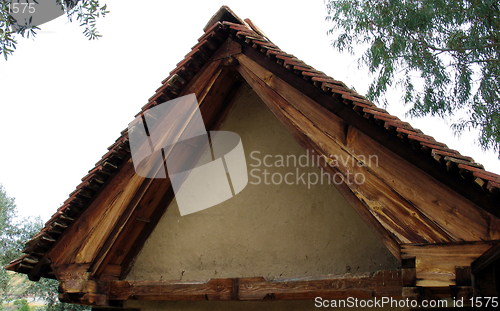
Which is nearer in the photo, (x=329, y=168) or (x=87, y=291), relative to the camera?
(x=329, y=168)

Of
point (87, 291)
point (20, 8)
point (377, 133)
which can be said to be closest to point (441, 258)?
point (377, 133)

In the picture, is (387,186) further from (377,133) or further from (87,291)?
(87,291)

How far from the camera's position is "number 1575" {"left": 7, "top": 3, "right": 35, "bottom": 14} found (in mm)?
3998

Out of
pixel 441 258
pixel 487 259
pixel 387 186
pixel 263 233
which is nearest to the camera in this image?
pixel 487 259

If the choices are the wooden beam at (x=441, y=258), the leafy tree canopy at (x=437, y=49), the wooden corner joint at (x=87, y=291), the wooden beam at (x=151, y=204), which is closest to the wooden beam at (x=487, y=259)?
the wooden beam at (x=441, y=258)

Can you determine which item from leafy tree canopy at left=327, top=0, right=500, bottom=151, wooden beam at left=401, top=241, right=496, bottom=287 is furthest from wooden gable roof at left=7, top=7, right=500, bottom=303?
leafy tree canopy at left=327, top=0, right=500, bottom=151

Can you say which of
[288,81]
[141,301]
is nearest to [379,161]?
[288,81]

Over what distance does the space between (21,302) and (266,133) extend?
18.4 m

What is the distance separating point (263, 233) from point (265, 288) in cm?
88

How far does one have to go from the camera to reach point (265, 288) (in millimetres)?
4141

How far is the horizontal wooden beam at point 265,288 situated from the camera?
144 inches

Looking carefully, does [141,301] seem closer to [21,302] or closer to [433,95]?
[433,95]

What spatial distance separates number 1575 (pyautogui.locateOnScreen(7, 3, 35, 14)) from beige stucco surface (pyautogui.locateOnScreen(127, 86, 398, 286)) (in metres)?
2.28

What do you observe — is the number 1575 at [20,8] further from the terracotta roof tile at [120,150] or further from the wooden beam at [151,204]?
the wooden beam at [151,204]
